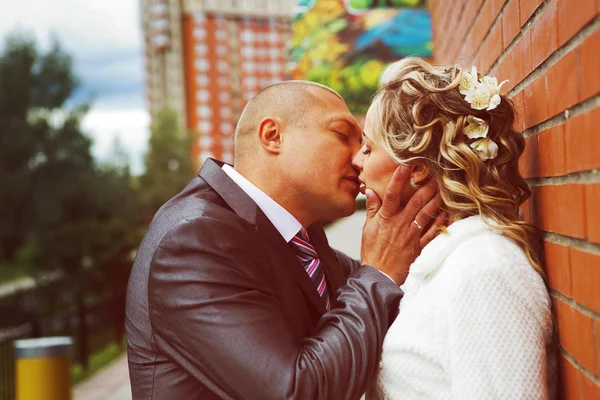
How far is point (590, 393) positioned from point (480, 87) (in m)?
0.96

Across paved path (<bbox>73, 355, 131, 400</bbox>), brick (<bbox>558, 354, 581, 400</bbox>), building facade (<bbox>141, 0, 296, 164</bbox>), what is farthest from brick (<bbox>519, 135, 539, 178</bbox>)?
building facade (<bbox>141, 0, 296, 164</bbox>)

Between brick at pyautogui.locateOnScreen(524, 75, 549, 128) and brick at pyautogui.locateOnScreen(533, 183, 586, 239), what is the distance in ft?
0.66

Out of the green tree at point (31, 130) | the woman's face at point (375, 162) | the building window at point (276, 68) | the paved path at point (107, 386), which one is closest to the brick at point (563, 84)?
the woman's face at point (375, 162)

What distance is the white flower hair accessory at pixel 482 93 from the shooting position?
6.73 feet

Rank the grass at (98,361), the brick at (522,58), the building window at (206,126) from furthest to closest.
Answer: the building window at (206,126) < the grass at (98,361) < the brick at (522,58)

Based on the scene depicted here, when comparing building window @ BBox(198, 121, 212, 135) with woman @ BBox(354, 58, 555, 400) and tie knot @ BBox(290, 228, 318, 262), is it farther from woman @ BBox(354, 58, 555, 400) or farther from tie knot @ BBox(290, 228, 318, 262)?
woman @ BBox(354, 58, 555, 400)

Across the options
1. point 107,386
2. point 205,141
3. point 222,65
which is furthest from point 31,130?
point 222,65

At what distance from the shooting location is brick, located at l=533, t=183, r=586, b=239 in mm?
1535

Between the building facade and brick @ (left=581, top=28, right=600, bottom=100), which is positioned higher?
the building facade

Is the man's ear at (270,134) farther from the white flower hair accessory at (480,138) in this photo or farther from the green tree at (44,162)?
the green tree at (44,162)

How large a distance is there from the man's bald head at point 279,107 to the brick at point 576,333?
1409mm

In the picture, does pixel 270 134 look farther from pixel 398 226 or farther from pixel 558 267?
pixel 558 267

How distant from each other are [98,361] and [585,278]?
1179cm

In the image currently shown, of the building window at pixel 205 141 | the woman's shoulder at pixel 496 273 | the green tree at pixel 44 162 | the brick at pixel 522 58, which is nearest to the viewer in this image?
the woman's shoulder at pixel 496 273
